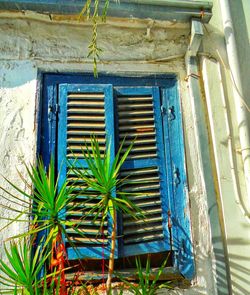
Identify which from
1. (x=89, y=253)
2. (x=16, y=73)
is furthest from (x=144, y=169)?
(x=16, y=73)

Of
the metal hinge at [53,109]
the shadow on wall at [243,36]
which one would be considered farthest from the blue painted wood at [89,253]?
the shadow on wall at [243,36]

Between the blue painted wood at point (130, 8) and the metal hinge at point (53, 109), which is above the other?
the blue painted wood at point (130, 8)

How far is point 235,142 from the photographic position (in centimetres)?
317

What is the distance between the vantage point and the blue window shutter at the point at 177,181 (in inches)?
110

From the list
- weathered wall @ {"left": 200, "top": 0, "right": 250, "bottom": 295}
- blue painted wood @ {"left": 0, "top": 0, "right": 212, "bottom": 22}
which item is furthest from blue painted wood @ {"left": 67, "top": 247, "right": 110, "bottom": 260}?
blue painted wood @ {"left": 0, "top": 0, "right": 212, "bottom": 22}

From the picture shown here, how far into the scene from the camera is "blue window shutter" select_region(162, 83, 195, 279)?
280 cm

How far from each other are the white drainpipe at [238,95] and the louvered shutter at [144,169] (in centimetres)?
60

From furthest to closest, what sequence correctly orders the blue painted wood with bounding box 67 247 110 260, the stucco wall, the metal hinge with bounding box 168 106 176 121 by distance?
the metal hinge with bounding box 168 106 176 121 < the stucco wall < the blue painted wood with bounding box 67 247 110 260

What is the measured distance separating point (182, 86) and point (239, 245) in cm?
129

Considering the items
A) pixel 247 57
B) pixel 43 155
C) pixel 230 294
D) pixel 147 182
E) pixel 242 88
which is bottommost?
pixel 230 294

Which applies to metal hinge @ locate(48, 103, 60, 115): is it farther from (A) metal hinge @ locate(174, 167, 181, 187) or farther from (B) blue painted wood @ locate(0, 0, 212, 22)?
(A) metal hinge @ locate(174, 167, 181, 187)

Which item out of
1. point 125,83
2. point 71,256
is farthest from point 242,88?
point 71,256

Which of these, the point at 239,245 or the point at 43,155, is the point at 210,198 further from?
the point at 43,155

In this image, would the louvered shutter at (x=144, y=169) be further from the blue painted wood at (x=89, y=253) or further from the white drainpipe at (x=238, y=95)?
the white drainpipe at (x=238, y=95)
